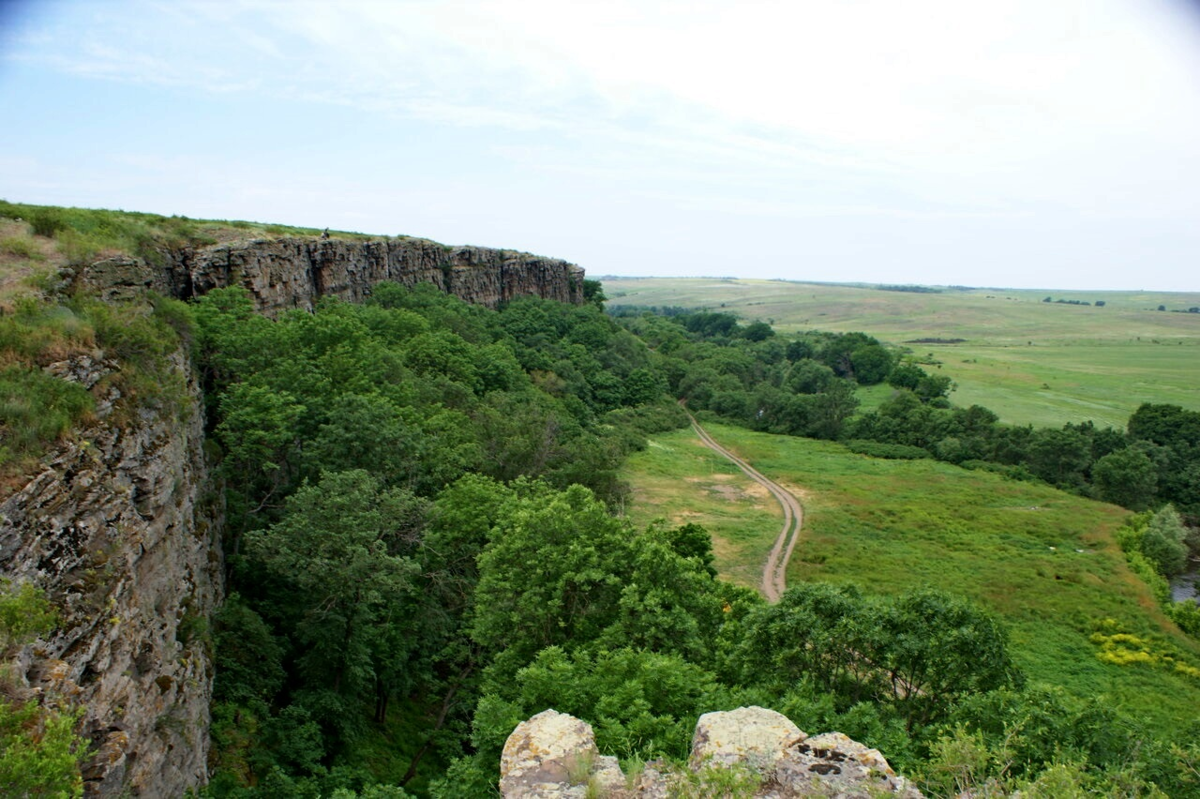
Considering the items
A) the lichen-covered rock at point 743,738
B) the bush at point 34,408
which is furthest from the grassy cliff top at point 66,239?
the lichen-covered rock at point 743,738

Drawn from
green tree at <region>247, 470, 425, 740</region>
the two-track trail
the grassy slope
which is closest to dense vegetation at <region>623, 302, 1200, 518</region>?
the grassy slope

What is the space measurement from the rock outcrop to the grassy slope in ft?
82.4

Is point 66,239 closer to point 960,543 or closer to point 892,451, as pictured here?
point 960,543

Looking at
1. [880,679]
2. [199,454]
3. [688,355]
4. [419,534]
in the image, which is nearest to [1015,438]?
[688,355]

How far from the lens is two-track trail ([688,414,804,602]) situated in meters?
39.1

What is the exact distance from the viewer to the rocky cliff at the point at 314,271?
23766mm

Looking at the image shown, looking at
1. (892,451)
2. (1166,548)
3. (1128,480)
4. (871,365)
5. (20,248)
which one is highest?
(20,248)

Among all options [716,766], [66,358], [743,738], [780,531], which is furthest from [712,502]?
[66,358]

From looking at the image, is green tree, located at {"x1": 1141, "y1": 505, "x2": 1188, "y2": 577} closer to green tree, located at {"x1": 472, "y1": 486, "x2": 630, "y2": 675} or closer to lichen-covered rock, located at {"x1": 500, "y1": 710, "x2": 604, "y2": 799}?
green tree, located at {"x1": 472, "y1": 486, "x2": 630, "y2": 675}

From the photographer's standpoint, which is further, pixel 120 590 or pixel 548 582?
pixel 548 582

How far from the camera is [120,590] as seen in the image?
1108 cm

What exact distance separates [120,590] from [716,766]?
10067 mm

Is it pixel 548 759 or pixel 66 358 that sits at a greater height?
pixel 66 358

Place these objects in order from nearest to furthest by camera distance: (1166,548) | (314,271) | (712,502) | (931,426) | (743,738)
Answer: (743,738), (314,271), (1166,548), (712,502), (931,426)
